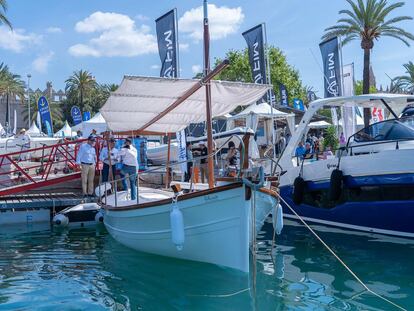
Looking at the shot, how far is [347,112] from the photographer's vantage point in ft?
60.8

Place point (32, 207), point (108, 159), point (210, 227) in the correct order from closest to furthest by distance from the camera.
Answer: point (210, 227)
point (108, 159)
point (32, 207)

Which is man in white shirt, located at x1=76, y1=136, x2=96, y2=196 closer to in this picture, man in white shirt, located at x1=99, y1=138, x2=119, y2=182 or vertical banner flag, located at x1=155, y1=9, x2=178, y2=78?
man in white shirt, located at x1=99, y1=138, x2=119, y2=182

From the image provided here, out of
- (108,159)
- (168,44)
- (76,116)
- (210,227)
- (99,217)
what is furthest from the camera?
(76,116)

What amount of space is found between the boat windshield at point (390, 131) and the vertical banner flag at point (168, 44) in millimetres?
7803

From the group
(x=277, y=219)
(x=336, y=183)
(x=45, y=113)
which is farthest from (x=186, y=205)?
(x=45, y=113)

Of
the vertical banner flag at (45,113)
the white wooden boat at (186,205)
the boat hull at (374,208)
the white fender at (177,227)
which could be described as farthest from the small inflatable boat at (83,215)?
the vertical banner flag at (45,113)

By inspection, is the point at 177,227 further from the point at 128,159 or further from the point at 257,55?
the point at 257,55

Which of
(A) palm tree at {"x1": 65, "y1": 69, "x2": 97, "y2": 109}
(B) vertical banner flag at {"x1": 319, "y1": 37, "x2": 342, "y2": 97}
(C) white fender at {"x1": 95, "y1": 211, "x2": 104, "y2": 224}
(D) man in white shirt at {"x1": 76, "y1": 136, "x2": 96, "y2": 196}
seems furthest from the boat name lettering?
(A) palm tree at {"x1": 65, "y1": 69, "x2": 97, "y2": 109}

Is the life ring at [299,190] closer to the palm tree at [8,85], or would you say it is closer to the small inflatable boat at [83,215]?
the small inflatable boat at [83,215]

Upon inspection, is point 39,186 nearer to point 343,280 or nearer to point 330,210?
point 330,210

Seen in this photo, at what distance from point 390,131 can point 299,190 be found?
2.63m

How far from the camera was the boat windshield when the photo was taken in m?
10.7

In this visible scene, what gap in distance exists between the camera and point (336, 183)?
10805 millimetres

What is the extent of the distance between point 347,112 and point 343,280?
11.8 meters
